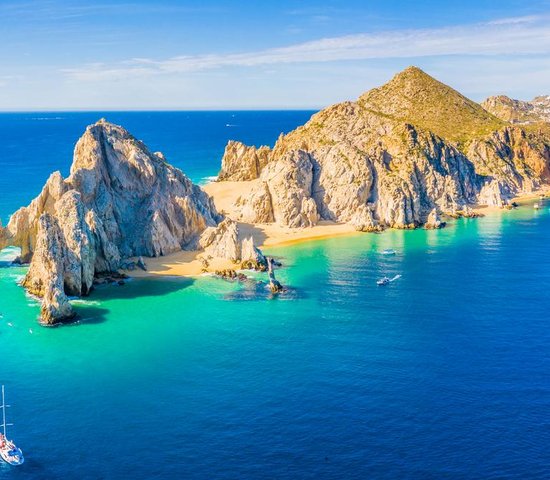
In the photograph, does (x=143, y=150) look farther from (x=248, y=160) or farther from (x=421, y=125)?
(x=421, y=125)

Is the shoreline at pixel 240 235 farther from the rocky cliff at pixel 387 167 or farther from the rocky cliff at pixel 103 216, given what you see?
the rocky cliff at pixel 103 216

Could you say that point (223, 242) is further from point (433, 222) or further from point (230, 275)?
point (433, 222)

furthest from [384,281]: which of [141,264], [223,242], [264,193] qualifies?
[264,193]

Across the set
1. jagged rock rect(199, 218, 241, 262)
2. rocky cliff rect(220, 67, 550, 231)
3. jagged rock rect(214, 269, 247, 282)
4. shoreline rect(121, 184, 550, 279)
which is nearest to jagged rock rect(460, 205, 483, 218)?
rocky cliff rect(220, 67, 550, 231)

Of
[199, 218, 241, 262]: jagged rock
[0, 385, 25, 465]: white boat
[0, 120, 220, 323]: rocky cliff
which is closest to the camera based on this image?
[0, 385, 25, 465]: white boat

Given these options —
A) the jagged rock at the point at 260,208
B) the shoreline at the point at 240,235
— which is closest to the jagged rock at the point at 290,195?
the jagged rock at the point at 260,208

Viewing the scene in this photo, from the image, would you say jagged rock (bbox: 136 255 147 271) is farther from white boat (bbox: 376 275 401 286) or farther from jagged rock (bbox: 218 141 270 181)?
jagged rock (bbox: 218 141 270 181)
